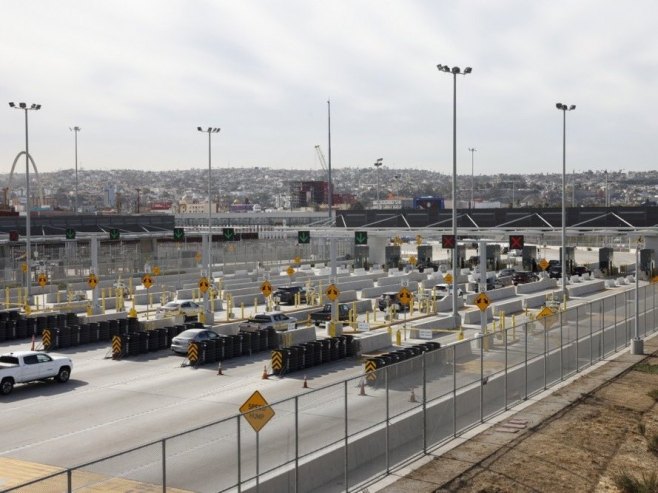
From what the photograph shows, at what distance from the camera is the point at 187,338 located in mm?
31438

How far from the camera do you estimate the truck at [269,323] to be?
36428 mm

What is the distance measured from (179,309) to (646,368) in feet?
80.3

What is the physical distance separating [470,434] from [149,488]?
8.87 metres

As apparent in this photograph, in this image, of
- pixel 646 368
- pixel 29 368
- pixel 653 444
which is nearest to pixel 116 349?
pixel 29 368

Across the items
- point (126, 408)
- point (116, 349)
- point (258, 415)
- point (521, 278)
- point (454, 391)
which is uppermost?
point (258, 415)

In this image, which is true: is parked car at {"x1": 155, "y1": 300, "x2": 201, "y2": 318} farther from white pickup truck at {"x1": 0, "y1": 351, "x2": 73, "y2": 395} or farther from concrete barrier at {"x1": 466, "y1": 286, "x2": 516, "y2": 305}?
white pickup truck at {"x1": 0, "y1": 351, "x2": 73, "y2": 395}

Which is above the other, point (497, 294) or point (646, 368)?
point (497, 294)

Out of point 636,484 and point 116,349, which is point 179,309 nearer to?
point 116,349

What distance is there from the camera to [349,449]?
15.3 meters

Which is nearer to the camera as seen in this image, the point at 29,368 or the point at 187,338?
the point at 29,368

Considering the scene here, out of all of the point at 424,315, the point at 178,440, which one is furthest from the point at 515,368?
the point at 424,315

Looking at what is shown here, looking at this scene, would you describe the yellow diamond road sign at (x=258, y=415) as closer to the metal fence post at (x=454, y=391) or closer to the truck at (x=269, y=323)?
the metal fence post at (x=454, y=391)

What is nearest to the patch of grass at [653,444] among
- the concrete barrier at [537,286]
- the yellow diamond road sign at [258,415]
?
the yellow diamond road sign at [258,415]

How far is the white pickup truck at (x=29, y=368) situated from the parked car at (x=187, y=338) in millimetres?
5222
